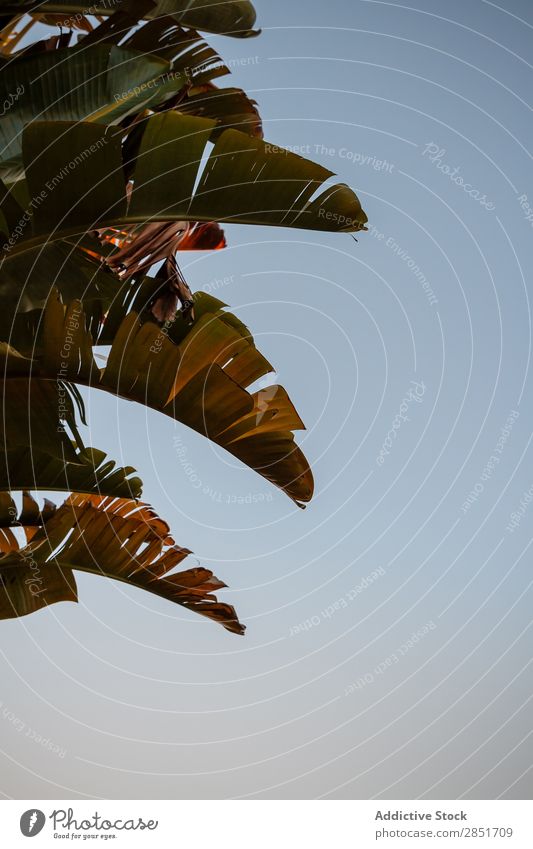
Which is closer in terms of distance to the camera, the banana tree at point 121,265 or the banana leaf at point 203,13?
the banana tree at point 121,265

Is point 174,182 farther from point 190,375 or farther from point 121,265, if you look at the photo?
point 121,265

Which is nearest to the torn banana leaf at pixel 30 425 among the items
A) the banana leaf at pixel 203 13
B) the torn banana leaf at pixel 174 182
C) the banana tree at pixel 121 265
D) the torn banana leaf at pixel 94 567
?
the banana tree at pixel 121 265

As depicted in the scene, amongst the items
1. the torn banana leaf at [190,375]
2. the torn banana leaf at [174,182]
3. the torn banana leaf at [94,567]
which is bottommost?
the torn banana leaf at [94,567]

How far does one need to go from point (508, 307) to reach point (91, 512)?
2.55m

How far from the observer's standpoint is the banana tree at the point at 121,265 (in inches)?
86.7

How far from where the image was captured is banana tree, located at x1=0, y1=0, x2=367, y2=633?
7.23 ft

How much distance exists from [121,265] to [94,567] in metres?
1.29

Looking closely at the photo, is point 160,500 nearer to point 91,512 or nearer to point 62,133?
point 91,512

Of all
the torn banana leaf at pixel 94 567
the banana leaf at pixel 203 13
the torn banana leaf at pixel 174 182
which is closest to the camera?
the torn banana leaf at pixel 174 182

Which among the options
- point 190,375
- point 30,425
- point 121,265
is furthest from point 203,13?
point 30,425

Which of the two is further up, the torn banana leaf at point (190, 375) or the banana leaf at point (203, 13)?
the banana leaf at point (203, 13)

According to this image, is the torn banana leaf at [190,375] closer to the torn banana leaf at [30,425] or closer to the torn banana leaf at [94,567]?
the torn banana leaf at [30,425]
